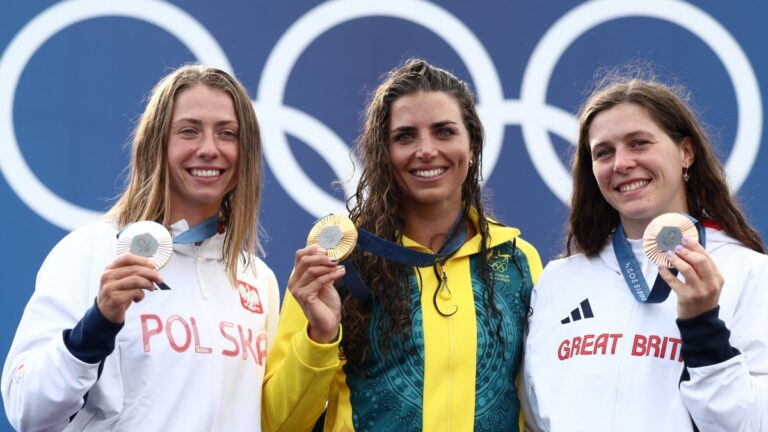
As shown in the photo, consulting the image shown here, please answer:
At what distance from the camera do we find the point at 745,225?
10.6ft

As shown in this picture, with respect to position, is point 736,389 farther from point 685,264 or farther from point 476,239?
point 476,239

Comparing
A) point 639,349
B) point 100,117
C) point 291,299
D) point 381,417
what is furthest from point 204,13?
point 639,349

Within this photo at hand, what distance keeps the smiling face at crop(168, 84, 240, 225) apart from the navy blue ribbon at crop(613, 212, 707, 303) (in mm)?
1215

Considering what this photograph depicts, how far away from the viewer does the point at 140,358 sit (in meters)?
3.03

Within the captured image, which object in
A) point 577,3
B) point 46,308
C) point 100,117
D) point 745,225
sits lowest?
point 46,308

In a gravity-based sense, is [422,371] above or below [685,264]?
below

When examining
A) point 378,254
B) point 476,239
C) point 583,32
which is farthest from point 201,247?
point 583,32

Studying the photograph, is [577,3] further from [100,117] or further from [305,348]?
[305,348]

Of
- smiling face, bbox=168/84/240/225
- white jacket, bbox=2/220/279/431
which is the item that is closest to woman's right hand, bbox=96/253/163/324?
white jacket, bbox=2/220/279/431

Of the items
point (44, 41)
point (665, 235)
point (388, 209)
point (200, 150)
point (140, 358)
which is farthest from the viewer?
point (44, 41)

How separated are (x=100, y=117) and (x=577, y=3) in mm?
2488

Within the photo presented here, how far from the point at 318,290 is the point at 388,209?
0.46 m

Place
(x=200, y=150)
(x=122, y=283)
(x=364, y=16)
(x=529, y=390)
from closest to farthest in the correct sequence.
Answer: (x=122, y=283) → (x=200, y=150) → (x=529, y=390) → (x=364, y=16)

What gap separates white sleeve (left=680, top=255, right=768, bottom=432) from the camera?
2.79 m
